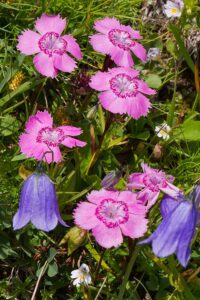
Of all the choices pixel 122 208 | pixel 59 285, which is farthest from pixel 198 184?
pixel 59 285

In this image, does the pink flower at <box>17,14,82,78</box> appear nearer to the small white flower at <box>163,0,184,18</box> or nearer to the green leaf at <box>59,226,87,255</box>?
the green leaf at <box>59,226,87,255</box>

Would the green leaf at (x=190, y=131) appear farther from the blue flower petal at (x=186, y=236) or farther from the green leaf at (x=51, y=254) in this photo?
the blue flower petal at (x=186, y=236)

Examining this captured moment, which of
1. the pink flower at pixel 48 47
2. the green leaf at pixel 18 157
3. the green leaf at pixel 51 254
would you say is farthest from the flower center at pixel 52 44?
the green leaf at pixel 51 254

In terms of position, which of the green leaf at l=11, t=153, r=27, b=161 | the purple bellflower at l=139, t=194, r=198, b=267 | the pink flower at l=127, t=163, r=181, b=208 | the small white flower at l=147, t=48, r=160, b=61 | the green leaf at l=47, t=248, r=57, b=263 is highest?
the purple bellflower at l=139, t=194, r=198, b=267

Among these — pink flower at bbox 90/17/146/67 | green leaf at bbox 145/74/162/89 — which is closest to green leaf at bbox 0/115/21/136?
pink flower at bbox 90/17/146/67

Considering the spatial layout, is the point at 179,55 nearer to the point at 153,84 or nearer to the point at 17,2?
the point at 153,84

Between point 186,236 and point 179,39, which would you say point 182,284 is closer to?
point 186,236

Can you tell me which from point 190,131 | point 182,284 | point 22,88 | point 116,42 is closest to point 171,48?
point 190,131
